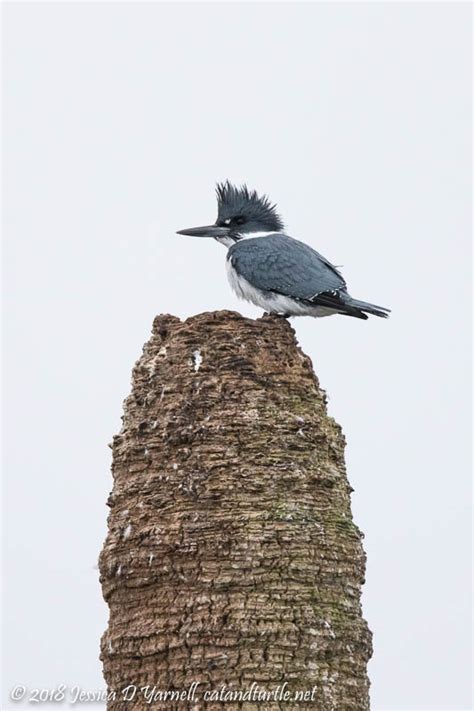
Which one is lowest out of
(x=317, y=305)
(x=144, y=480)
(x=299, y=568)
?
(x=299, y=568)

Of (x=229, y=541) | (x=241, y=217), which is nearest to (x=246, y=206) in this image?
(x=241, y=217)

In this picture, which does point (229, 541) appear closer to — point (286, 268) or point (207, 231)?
point (286, 268)

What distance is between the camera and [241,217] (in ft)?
40.4

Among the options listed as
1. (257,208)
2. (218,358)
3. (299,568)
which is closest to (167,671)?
(299,568)

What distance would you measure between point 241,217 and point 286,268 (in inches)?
60.5

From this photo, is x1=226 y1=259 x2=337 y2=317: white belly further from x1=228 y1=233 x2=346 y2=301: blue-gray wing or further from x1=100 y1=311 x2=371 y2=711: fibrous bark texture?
x1=100 y1=311 x2=371 y2=711: fibrous bark texture

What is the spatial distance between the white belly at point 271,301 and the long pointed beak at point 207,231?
1032 millimetres

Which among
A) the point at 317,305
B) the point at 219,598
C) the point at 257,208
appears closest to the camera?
the point at 219,598

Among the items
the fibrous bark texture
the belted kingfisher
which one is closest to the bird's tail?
the belted kingfisher

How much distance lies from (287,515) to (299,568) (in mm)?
304

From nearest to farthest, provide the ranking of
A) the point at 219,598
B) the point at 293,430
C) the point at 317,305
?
the point at 219,598, the point at 293,430, the point at 317,305

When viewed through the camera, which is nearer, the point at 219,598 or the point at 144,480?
the point at 219,598

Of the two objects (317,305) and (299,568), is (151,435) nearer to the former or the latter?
(299,568)

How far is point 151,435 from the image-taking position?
736cm
